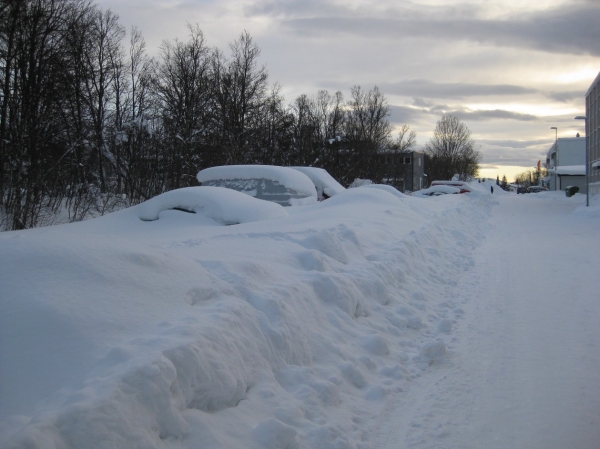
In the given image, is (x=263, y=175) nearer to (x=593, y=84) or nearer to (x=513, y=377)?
(x=513, y=377)

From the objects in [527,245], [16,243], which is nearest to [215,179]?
[527,245]

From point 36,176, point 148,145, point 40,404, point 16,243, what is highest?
point 148,145

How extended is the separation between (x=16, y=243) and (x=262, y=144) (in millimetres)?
33594

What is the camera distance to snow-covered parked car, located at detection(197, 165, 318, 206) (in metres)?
14.3

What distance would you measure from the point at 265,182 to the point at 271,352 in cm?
1050

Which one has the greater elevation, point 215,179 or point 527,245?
point 215,179

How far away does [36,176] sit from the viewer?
574 inches

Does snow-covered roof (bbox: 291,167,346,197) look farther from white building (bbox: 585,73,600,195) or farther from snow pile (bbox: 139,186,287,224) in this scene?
white building (bbox: 585,73,600,195)

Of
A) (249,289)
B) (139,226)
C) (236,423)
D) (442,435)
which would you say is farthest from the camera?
(139,226)

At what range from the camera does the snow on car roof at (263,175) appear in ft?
46.9

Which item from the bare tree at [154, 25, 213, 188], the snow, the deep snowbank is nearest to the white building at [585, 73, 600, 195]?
the snow

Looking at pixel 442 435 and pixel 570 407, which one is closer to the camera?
pixel 442 435

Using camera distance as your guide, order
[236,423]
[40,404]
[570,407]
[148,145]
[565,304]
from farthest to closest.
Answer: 1. [148,145]
2. [565,304]
3. [570,407]
4. [236,423]
5. [40,404]

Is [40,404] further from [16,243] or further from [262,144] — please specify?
[262,144]
